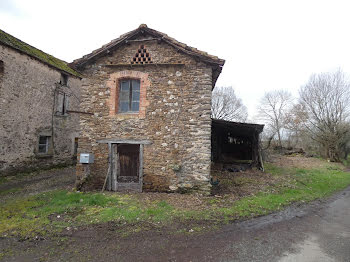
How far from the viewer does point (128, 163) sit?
24.8ft

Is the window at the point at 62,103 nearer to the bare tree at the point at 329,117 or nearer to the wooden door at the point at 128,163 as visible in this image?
the wooden door at the point at 128,163

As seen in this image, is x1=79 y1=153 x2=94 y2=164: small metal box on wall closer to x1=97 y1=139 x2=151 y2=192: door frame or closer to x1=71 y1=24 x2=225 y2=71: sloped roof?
x1=97 y1=139 x2=151 y2=192: door frame

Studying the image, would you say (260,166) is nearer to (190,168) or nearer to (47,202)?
(190,168)

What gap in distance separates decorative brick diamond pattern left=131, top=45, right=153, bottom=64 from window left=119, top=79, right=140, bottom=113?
0.77 meters

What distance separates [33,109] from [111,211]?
359 inches

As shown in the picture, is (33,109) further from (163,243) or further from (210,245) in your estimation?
(210,245)

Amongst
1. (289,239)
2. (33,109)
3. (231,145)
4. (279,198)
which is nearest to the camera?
(289,239)

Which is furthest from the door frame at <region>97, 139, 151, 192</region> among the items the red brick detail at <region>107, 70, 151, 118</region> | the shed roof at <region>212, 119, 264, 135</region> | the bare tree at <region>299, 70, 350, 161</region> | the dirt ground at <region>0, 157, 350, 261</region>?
the bare tree at <region>299, 70, 350, 161</region>

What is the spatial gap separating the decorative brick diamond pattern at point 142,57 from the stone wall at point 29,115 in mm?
7040

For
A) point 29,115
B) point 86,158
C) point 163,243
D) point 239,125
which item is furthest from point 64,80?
point 163,243

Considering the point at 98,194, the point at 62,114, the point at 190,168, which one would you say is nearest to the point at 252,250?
the point at 190,168

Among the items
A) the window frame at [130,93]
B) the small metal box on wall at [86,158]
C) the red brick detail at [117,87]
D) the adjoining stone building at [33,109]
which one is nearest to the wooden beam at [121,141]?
the small metal box on wall at [86,158]

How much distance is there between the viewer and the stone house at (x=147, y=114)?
22.4 ft

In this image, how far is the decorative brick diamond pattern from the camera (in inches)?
289
